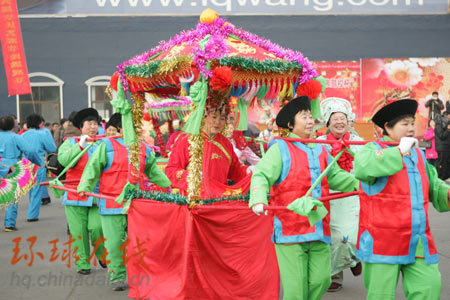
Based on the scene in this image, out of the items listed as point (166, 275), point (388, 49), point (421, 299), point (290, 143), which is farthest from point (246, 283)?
point (388, 49)

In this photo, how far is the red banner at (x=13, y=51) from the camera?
15.2 m

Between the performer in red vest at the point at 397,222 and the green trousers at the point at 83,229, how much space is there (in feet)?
12.4

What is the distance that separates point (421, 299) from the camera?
12.9ft

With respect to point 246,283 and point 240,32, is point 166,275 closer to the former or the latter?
point 246,283

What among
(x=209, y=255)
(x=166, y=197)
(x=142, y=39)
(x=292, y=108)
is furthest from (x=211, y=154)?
(x=142, y=39)

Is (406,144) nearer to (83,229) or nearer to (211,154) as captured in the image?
(211,154)

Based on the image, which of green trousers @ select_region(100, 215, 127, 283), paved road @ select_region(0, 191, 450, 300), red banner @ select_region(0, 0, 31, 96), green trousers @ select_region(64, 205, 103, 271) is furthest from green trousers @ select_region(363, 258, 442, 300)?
red banner @ select_region(0, 0, 31, 96)

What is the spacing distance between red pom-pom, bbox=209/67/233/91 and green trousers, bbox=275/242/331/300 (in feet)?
4.74

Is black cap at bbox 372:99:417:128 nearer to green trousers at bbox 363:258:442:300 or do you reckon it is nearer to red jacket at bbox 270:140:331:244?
red jacket at bbox 270:140:331:244

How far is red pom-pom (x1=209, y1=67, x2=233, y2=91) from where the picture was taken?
5.10 metres

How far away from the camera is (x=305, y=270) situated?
4496 millimetres

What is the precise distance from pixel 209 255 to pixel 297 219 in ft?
4.13

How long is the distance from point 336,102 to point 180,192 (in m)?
1.82

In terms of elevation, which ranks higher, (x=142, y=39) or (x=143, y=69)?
(x=142, y=39)
